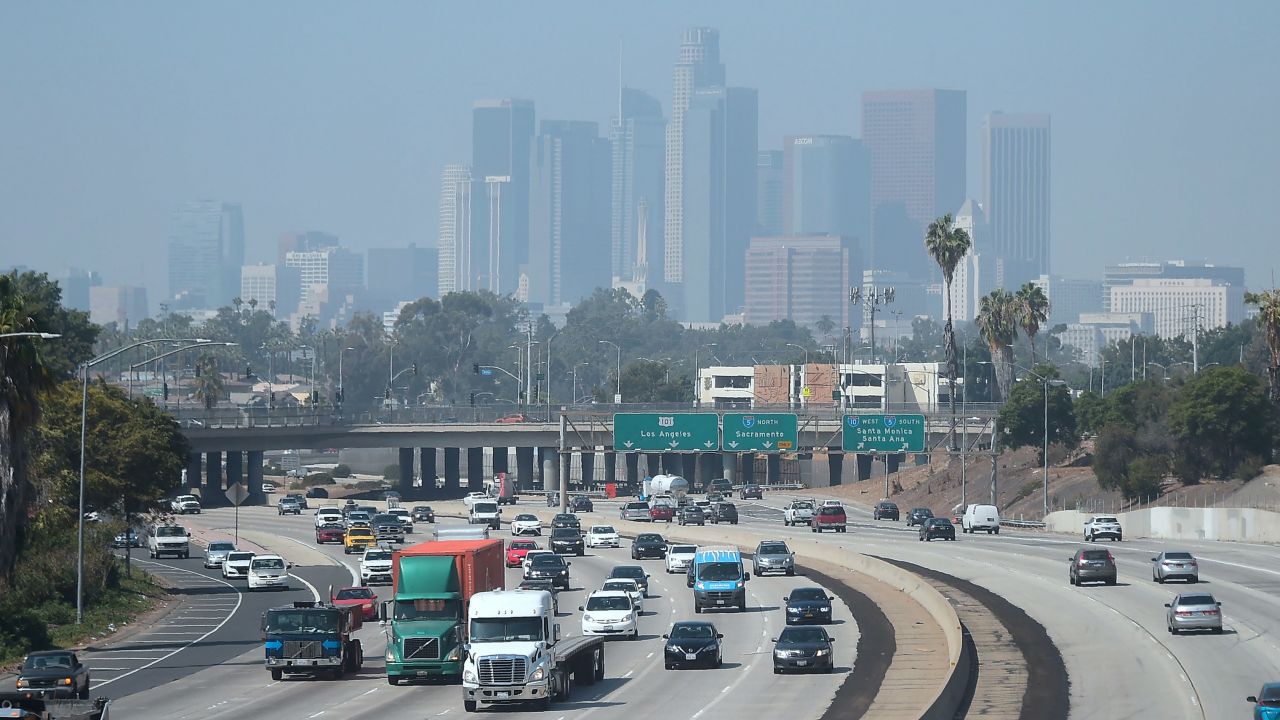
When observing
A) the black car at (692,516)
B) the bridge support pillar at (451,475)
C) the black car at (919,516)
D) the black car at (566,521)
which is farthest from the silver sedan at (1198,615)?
the bridge support pillar at (451,475)

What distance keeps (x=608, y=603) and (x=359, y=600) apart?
36.9 feet

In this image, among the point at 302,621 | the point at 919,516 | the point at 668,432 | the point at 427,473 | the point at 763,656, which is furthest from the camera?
the point at 427,473

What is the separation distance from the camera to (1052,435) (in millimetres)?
Result: 142250

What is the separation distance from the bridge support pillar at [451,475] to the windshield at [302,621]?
5050 inches

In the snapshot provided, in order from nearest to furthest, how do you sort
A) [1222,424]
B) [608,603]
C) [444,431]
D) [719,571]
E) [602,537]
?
[608,603] < [719,571] < [602,537] < [1222,424] < [444,431]

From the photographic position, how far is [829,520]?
362 ft

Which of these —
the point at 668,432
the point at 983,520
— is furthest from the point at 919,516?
the point at 668,432

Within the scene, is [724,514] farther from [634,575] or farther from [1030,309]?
[1030,309]

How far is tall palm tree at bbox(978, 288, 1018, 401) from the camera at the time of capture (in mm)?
169375

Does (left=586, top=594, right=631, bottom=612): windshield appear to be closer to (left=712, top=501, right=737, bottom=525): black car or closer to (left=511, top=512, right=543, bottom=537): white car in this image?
(left=511, top=512, right=543, bottom=537): white car

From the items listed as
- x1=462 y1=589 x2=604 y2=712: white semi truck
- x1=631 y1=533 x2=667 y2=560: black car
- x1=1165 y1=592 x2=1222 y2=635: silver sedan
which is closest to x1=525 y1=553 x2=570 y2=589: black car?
x1=631 y1=533 x2=667 y2=560: black car

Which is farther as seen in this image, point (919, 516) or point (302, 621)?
point (919, 516)

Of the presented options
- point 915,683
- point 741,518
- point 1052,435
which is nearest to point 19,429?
point 915,683

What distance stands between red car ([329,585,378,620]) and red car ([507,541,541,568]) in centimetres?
2156
